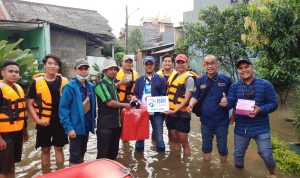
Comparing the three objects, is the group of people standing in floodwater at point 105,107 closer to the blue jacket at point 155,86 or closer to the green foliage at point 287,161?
the blue jacket at point 155,86

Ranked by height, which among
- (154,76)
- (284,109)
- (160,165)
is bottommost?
(160,165)

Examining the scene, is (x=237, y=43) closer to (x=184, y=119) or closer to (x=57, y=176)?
(x=184, y=119)

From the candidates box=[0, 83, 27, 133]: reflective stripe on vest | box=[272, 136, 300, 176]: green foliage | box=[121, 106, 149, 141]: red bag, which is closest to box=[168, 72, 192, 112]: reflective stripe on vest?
box=[121, 106, 149, 141]: red bag

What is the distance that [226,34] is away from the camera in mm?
10094

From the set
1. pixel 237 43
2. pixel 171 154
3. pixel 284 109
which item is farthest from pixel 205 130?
pixel 237 43

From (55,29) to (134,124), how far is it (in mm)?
14274

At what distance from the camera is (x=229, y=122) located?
5121mm

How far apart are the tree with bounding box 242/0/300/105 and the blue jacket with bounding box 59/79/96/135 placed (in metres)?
4.49

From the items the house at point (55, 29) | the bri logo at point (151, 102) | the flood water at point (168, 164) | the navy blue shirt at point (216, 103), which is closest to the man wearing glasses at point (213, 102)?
the navy blue shirt at point (216, 103)

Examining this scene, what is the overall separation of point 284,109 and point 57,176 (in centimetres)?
765

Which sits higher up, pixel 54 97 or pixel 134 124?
pixel 54 97

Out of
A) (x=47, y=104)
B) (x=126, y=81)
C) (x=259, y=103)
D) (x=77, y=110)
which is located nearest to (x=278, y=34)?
(x=259, y=103)

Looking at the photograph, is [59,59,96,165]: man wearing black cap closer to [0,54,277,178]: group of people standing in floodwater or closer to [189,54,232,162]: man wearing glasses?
[0,54,277,178]: group of people standing in floodwater

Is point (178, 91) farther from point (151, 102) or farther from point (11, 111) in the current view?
point (11, 111)
